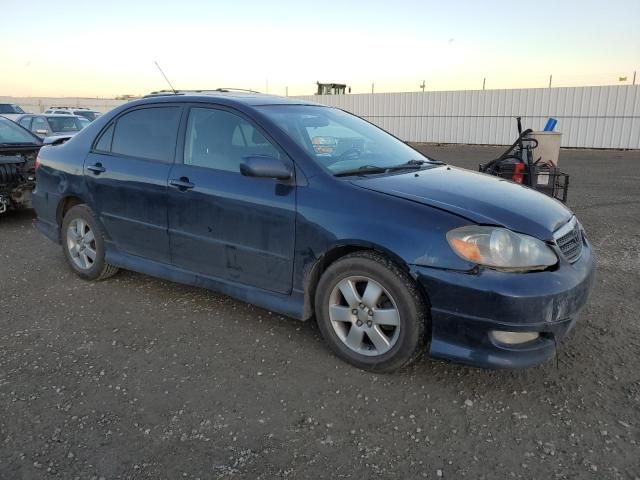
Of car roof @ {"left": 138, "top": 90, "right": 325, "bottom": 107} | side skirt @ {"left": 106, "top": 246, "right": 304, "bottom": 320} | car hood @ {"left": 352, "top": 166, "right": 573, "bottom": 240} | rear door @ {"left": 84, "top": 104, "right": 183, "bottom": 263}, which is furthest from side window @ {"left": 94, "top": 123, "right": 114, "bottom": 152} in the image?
car hood @ {"left": 352, "top": 166, "right": 573, "bottom": 240}

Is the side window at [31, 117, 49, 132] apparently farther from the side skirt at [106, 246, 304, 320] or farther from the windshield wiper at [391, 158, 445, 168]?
the windshield wiper at [391, 158, 445, 168]

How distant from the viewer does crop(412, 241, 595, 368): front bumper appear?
2.69 m

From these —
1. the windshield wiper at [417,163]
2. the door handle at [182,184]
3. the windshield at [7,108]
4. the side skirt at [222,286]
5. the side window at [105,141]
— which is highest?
the windshield at [7,108]

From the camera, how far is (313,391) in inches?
118

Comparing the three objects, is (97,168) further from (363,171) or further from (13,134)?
(13,134)

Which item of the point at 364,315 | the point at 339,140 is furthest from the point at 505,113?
the point at 364,315

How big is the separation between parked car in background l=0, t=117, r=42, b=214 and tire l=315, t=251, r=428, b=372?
5.65 m

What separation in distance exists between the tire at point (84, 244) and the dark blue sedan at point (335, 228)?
23mm

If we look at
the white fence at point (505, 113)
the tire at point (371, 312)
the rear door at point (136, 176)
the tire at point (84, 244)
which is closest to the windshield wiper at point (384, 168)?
the tire at point (371, 312)

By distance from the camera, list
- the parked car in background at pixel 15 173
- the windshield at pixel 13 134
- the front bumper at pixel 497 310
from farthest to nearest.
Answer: the windshield at pixel 13 134, the parked car in background at pixel 15 173, the front bumper at pixel 497 310

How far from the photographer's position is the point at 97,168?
4461mm

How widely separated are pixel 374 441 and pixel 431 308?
30.4 inches

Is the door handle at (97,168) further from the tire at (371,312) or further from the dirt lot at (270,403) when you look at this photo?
the tire at (371,312)

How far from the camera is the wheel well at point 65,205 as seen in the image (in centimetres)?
482
